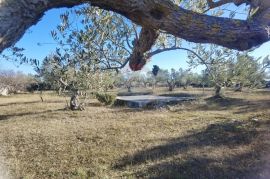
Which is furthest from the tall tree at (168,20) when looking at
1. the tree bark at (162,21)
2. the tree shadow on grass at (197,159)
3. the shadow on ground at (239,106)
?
the shadow on ground at (239,106)

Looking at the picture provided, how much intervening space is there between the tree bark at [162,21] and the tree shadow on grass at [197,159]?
15.6 feet

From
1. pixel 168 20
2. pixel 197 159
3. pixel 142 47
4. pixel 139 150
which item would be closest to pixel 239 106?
pixel 139 150

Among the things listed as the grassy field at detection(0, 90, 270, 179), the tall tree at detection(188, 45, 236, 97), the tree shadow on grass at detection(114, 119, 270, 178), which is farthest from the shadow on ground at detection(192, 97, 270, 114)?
the tall tree at detection(188, 45, 236, 97)

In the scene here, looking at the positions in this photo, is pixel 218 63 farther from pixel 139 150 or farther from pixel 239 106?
pixel 239 106

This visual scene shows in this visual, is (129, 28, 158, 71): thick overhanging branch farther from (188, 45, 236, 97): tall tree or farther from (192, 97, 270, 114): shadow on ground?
(192, 97, 270, 114): shadow on ground

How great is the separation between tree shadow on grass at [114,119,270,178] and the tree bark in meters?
4.75

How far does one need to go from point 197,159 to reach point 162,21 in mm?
6357

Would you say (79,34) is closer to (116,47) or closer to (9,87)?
(116,47)

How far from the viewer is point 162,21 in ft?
11.2

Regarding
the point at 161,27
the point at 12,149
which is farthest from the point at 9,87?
the point at 161,27

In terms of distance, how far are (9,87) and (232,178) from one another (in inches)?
2048

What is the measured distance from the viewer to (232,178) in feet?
24.1

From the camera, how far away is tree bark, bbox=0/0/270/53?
8.67 ft

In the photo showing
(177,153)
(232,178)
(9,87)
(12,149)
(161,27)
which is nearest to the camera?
(161,27)
